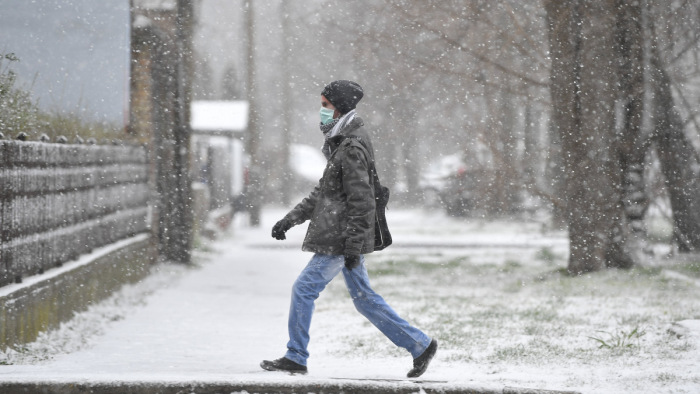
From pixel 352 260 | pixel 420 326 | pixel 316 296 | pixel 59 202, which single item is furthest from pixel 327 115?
pixel 59 202

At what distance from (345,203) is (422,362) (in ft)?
3.43

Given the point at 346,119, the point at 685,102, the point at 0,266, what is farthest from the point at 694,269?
the point at 0,266

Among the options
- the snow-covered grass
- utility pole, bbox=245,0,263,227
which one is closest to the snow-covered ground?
the snow-covered grass

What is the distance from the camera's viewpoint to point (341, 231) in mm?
5051

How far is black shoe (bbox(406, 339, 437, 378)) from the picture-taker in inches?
206

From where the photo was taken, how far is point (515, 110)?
599 inches

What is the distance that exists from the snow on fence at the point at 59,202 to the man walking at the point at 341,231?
2141mm

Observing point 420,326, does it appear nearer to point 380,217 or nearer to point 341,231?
point 380,217

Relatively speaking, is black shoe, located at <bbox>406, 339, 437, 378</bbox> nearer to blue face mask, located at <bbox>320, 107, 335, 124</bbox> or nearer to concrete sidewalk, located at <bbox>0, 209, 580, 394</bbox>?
concrete sidewalk, located at <bbox>0, 209, 580, 394</bbox>

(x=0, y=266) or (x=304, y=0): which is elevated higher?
(x=304, y=0)

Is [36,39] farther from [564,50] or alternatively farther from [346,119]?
[564,50]

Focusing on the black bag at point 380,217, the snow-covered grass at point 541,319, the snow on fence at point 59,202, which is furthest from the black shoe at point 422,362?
the snow on fence at point 59,202

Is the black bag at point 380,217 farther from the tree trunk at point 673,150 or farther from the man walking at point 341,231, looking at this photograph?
the tree trunk at point 673,150

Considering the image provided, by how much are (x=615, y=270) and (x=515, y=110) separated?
15.1 feet
